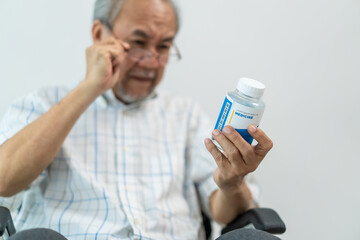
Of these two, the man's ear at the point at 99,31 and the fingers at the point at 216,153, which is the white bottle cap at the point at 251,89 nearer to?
the fingers at the point at 216,153

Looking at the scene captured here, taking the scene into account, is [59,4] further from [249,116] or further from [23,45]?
[249,116]

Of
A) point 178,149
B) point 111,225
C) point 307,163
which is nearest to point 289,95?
point 307,163

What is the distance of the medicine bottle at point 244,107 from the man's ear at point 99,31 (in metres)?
0.64

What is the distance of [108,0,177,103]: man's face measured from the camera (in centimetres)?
113

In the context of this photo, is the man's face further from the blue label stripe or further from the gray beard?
the blue label stripe

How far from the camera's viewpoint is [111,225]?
103cm

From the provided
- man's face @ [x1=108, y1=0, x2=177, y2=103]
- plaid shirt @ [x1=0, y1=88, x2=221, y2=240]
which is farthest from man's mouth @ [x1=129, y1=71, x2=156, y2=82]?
plaid shirt @ [x1=0, y1=88, x2=221, y2=240]

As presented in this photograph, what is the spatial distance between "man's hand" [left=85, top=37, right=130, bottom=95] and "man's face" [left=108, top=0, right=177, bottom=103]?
0.05 meters

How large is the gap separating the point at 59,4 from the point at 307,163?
1.25 metres

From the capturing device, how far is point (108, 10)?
1174mm

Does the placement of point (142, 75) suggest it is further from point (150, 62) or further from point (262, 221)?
point (262, 221)

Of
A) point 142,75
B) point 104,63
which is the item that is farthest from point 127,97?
point 104,63

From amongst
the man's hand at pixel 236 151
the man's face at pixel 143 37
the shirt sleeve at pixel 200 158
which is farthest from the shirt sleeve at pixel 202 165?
the man's hand at pixel 236 151

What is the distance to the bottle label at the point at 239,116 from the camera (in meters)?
0.69
